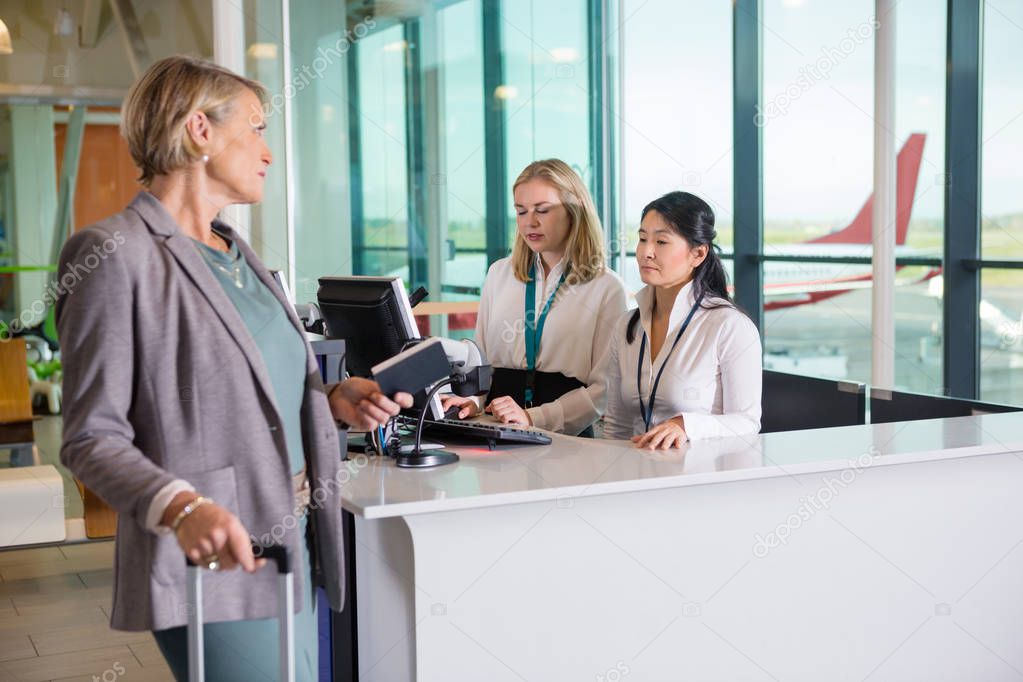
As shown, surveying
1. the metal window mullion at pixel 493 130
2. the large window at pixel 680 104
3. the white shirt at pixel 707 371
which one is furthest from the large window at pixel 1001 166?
the white shirt at pixel 707 371

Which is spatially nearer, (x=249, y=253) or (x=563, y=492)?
(x=249, y=253)

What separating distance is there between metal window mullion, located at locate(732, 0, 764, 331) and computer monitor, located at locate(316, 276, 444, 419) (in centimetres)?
460

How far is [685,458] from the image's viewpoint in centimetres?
256

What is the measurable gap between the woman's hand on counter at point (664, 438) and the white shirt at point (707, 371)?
0.16m

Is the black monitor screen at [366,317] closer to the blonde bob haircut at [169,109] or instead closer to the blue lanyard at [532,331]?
the blue lanyard at [532,331]

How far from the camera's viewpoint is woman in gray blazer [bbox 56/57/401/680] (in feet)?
4.73

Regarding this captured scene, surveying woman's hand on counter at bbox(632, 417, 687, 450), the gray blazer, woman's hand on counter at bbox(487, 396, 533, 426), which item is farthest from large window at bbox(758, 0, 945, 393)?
the gray blazer

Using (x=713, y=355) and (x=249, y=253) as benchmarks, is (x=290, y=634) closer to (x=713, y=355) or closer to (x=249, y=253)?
(x=249, y=253)

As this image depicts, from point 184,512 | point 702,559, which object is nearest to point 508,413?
point 702,559

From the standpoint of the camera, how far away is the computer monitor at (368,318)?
2857 millimetres

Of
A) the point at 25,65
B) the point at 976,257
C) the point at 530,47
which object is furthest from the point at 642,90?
the point at 25,65

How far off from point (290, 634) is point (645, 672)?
119 centimetres

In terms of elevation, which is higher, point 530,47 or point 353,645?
point 530,47

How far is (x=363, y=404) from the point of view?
186cm
